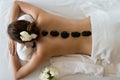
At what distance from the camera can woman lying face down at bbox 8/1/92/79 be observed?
1.35 meters

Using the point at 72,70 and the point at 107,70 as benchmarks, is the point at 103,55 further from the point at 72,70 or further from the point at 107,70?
the point at 72,70

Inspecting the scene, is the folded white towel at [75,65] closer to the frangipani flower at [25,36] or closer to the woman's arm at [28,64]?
the woman's arm at [28,64]

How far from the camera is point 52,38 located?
1.38 meters

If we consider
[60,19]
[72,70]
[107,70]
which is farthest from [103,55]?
[60,19]

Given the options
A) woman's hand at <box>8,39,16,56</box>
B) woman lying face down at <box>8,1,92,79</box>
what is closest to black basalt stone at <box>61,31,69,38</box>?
woman lying face down at <box>8,1,92,79</box>

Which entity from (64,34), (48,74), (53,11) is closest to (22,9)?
(53,11)

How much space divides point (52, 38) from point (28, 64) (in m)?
0.22

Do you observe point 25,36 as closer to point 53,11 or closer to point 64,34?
point 64,34

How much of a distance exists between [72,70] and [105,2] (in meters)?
0.49

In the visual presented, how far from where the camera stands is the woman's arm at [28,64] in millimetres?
1396

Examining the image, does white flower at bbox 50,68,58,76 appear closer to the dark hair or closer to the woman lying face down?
the woman lying face down

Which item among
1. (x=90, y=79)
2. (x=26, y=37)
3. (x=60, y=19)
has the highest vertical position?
(x=60, y=19)

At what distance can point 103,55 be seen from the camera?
52.6 inches

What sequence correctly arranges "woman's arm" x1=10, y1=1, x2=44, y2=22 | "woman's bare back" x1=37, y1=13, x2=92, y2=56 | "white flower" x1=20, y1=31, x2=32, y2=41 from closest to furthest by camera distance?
"white flower" x1=20, y1=31, x2=32, y2=41, "woman's bare back" x1=37, y1=13, x2=92, y2=56, "woman's arm" x1=10, y1=1, x2=44, y2=22
